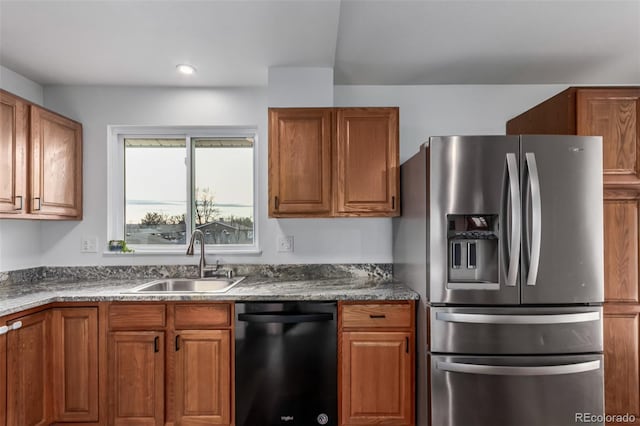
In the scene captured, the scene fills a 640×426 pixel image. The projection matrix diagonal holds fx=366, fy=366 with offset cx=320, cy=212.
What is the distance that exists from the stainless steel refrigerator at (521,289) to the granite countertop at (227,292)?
1.33ft

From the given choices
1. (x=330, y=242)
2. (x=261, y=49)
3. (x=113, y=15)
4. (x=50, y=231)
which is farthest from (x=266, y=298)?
(x=50, y=231)

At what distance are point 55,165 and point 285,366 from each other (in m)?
2.08

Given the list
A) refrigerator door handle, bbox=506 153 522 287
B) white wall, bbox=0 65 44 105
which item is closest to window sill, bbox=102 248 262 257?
white wall, bbox=0 65 44 105

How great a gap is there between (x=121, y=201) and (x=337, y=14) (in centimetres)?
221

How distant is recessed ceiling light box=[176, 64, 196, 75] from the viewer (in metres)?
2.48

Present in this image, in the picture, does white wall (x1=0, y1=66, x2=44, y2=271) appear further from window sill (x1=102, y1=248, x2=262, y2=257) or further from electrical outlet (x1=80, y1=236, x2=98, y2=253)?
window sill (x1=102, y1=248, x2=262, y2=257)

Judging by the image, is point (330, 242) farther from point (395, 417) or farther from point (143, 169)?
point (143, 169)

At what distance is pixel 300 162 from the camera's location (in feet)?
8.10

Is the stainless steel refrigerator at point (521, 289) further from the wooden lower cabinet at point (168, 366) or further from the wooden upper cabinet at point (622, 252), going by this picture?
the wooden lower cabinet at point (168, 366)

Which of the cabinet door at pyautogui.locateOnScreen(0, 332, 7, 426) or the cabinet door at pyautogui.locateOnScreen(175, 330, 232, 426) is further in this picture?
the cabinet door at pyautogui.locateOnScreen(175, 330, 232, 426)

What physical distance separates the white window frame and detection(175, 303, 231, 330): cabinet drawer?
2.50ft

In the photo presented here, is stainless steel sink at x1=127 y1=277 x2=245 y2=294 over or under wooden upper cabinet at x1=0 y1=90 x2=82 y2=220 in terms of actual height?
under

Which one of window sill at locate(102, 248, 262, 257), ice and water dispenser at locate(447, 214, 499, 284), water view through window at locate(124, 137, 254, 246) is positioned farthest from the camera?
water view through window at locate(124, 137, 254, 246)

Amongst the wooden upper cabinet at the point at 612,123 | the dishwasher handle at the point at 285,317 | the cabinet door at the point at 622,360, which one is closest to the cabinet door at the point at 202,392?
the dishwasher handle at the point at 285,317
